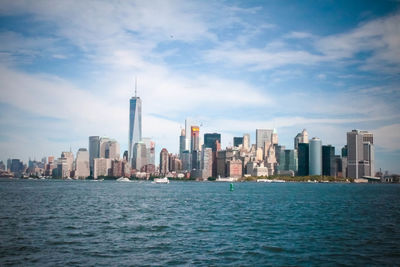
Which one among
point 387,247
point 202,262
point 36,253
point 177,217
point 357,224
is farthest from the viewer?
point 177,217

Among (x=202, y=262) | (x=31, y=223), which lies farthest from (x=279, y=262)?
(x=31, y=223)

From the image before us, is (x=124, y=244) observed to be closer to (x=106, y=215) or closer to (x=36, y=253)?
(x=36, y=253)

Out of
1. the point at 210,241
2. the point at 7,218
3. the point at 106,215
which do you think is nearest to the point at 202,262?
the point at 210,241

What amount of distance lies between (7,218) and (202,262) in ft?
134

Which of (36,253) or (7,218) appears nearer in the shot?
(36,253)

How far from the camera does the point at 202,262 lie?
1292 inches

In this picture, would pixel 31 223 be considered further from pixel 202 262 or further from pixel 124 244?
pixel 202 262

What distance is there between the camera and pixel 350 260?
3469cm

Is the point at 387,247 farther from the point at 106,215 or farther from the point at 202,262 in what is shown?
the point at 106,215

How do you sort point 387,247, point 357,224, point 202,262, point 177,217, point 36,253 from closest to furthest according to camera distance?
1. point 202,262
2. point 36,253
3. point 387,247
4. point 357,224
5. point 177,217

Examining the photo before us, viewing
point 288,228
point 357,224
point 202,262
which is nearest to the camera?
point 202,262

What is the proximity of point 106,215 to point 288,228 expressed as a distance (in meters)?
30.5

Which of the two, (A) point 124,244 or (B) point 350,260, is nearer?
(B) point 350,260

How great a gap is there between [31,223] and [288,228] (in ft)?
117
